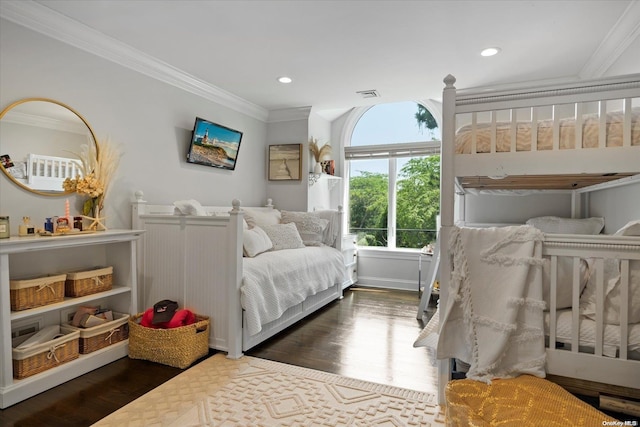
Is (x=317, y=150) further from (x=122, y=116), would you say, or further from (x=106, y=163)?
(x=106, y=163)

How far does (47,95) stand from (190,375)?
6.84 ft

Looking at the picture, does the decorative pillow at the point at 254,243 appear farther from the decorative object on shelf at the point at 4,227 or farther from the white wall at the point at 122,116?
the decorative object on shelf at the point at 4,227

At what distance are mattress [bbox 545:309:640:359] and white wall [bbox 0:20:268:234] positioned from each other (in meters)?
3.02

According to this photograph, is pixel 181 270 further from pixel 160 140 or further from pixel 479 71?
pixel 479 71

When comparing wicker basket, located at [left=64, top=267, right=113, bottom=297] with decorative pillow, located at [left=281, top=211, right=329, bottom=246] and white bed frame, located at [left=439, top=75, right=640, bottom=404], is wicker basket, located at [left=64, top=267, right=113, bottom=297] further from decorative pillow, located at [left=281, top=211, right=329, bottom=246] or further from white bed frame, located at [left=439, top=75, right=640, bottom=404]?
white bed frame, located at [left=439, top=75, right=640, bottom=404]

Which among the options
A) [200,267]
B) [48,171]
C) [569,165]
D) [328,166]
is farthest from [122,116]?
[569,165]

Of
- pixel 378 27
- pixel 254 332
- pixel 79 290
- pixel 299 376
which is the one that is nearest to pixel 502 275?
pixel 299 376

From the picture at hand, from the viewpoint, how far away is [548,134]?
1.72 meters

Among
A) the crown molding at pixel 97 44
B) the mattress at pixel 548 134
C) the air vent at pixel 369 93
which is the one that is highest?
the air vent at pixel 369 93

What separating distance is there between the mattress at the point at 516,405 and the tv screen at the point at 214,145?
3.00m

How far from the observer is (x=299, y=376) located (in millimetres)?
2219

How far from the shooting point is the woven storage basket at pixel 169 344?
7.67 feet

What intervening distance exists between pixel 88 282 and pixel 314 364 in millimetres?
1646

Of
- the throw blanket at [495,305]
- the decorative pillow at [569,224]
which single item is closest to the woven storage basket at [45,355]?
the throw blanket at [495,305]
